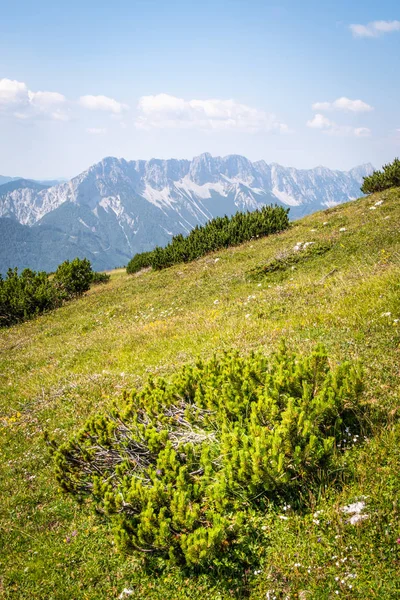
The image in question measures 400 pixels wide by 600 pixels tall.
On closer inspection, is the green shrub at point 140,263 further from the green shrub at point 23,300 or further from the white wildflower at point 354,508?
the white wildflower at point 354,508

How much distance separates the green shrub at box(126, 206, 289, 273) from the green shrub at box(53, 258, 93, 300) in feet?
22.4

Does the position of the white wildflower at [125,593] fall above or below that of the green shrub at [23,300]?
below

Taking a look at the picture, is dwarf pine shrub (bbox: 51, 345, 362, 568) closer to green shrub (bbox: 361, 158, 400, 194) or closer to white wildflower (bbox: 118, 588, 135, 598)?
white wildflower (bbox: 118, 588, 135, 598)

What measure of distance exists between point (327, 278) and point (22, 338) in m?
18.6

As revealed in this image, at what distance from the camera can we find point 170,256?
3316 centimetres

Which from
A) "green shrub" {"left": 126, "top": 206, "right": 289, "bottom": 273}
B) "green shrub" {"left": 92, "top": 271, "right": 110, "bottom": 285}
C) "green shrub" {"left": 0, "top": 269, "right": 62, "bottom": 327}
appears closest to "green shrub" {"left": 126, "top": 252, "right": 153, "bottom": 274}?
"green shrub" {"left": 92, "top": 271, "right": 110, "bottom": 285}

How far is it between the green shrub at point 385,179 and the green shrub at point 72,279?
27372 mm

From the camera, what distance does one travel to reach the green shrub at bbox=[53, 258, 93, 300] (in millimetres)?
31547

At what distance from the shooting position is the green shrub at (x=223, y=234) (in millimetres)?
30312

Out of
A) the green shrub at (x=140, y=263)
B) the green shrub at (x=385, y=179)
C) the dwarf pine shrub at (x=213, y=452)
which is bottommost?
the dwarf pine shrub at (x=213, y=452)

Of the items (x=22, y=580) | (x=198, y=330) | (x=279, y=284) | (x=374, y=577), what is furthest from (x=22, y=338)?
(x=374, y=577)

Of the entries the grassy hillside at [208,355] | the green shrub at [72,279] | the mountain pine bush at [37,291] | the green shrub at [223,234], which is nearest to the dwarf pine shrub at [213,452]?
the grassy hillside at [208,355]

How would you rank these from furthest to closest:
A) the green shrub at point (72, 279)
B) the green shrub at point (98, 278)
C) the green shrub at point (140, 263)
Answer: the green shrub at point (140, 263), the green shrub at point (98, 278), the green shrub at point (72, 279)

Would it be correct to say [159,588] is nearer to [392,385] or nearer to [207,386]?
[207,386]
